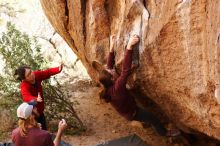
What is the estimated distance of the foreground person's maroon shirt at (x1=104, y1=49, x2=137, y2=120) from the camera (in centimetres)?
541

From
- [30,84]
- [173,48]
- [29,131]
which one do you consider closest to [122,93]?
[173,48]

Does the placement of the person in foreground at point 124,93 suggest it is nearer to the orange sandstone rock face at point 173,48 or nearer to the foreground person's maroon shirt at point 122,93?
the foreground person's maroon shirt at point 122,93

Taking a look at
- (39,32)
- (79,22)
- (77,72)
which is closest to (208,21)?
(79,22)

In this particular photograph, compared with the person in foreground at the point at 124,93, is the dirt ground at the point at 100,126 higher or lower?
lower

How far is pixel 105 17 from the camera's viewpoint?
6.59 meters

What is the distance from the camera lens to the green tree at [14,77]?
25.7ft

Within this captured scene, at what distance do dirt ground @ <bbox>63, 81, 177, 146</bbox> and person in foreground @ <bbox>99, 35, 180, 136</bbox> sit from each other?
2.16 ft

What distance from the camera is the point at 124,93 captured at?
5.85m

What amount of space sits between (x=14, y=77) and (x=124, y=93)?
288cm

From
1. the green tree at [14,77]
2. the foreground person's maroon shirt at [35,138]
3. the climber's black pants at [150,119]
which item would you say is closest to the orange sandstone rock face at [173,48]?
the climber's black pants at [150,119]

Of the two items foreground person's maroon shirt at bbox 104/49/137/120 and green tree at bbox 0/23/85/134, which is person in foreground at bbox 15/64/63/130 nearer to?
foreground person's maroon shirt at bbox 104/49/137/120

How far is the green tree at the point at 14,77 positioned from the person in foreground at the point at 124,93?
1766mm

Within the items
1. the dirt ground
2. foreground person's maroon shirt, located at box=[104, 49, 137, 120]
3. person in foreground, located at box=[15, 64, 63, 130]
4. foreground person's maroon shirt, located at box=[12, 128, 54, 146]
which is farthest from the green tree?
foreground person's maroon shirt, located at box=[12, 128, 54, 146]

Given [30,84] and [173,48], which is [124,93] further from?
[30,84]
